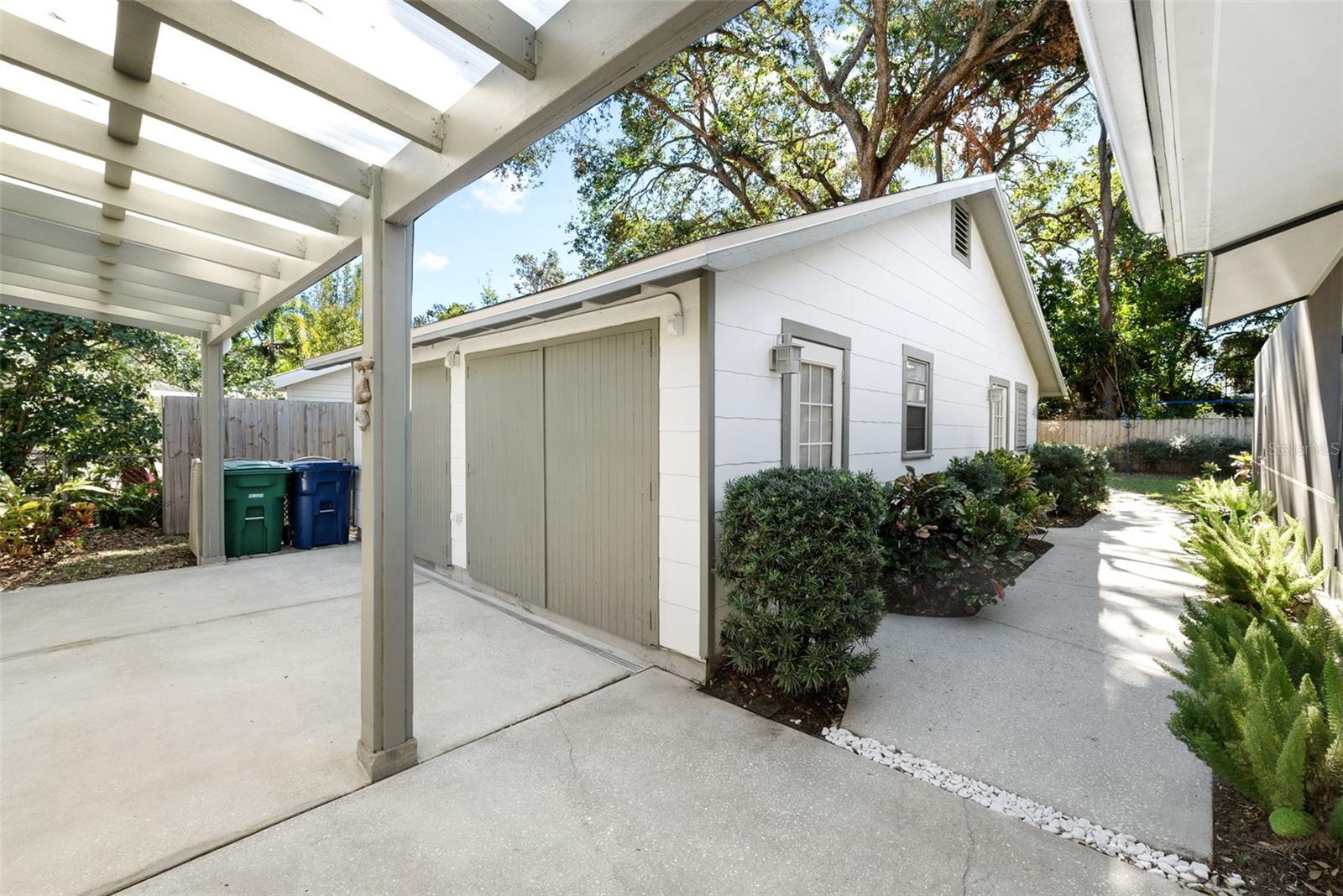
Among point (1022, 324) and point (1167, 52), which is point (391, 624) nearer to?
point (1167, 52)

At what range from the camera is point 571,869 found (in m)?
2.04

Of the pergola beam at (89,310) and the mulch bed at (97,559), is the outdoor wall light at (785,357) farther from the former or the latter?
the mulch bed at (97,559)

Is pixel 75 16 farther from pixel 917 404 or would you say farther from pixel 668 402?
pixel 917 404

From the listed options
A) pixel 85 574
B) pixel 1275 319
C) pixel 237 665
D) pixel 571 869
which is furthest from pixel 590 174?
pixel 1275 319

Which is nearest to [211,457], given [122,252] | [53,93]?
[122,252]

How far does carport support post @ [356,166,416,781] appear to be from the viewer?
99.4 inches

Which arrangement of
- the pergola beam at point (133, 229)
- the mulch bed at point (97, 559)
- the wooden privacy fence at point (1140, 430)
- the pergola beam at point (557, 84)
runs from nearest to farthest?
the pergola beam at point (557, 84) < the pergola beam at point (133, 229) < the mulch bed at point (97, 559) < the wooden privacy fence at point (1140, 430)

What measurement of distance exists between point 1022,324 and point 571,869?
11.2 meters

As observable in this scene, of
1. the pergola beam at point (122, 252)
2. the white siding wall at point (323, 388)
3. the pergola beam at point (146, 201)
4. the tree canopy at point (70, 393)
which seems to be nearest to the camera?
the pergola beam at point (146, 201)

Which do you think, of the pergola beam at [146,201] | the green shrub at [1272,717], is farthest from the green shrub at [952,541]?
the pergola beam at [146,201]

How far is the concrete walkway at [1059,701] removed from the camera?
2.45m

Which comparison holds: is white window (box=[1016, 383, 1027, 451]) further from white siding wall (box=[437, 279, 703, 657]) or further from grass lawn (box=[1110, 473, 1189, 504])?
white siding wall (box=[437, 279, 703, 657])

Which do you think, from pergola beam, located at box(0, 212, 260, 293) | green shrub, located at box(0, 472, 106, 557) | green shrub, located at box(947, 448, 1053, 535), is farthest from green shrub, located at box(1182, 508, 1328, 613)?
green shrub, located at box(0, 472, 106, 557)

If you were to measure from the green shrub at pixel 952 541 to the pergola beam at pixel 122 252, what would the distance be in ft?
18.1
